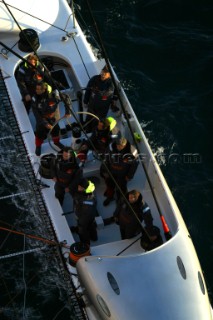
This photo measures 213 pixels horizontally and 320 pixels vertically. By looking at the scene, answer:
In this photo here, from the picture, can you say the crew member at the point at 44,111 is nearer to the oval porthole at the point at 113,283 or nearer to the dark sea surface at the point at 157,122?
the dark sea surface at the point at 157,122

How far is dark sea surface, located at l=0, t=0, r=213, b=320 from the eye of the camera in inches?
521

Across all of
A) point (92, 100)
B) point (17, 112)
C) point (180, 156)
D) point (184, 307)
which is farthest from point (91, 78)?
point (184, 307)

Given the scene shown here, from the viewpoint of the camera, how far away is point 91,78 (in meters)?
13.4

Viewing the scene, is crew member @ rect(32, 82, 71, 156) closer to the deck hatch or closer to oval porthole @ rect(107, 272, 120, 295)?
the deck hatch

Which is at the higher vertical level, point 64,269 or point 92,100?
point 92,100

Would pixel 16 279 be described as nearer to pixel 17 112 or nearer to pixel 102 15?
pixel 17 112

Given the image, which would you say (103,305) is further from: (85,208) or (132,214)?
(85,208)

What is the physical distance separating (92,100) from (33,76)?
1.40 meters

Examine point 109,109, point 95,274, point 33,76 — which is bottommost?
point 95,274

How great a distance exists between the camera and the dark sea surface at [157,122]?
521 inches

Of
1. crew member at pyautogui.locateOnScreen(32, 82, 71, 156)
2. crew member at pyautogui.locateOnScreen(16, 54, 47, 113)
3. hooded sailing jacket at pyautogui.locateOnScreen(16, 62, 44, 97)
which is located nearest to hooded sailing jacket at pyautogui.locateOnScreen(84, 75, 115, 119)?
crew member at pyautogui.locateOnScreen(32, 82, 71, 156)

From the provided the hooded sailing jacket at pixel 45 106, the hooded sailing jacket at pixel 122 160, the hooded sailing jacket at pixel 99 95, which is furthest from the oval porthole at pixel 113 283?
the hooded sailing jacket at pixel 99 95

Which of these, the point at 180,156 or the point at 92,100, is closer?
the point at 92,100

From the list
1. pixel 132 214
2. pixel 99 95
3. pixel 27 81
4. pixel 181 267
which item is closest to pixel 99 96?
pixel 99 95
